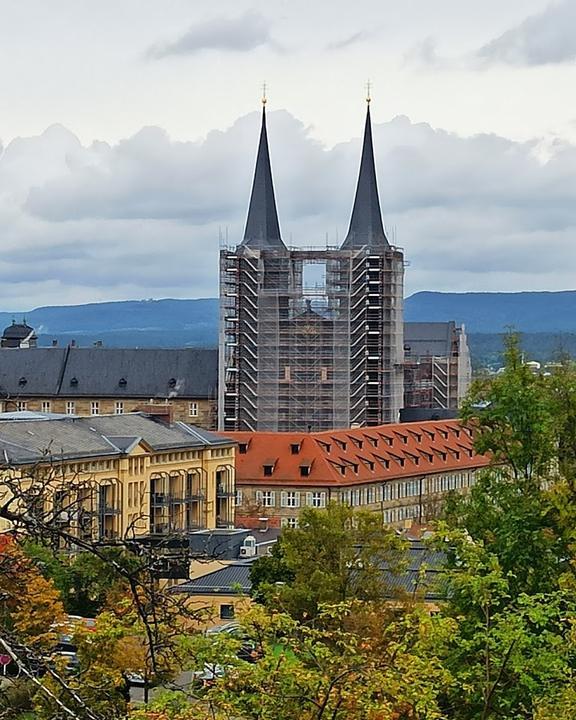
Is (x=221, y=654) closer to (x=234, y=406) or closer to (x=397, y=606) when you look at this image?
(x=397, y=606)

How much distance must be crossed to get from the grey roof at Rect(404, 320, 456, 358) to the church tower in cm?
3066

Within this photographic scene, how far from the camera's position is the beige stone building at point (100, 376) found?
12650cm

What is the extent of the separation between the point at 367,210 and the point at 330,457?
2697 cm

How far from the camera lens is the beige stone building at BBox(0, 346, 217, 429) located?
415 ft

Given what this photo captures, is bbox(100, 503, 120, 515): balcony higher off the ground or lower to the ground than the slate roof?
higher

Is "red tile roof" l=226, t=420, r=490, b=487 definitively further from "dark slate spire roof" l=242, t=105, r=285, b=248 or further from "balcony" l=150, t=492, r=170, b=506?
"dark slate spire roof" l=242, t=105, r=285, b=248

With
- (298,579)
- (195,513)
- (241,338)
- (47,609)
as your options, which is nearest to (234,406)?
(241,338)

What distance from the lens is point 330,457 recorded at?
310ft

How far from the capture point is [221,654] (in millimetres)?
17156

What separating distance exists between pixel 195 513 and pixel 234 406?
86.3ft

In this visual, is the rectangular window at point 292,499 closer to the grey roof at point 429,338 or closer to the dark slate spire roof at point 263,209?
the dark slate spire roof at point 263,209

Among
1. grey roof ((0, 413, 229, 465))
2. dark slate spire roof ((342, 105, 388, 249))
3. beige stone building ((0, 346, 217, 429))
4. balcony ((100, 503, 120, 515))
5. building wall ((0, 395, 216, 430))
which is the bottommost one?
balcony ((100, 503, 120, 515))

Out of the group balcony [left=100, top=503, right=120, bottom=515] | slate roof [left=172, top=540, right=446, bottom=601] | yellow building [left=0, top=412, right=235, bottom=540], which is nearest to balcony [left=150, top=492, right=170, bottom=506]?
yellow building [left=0, top=412, right=235, bottom=540]

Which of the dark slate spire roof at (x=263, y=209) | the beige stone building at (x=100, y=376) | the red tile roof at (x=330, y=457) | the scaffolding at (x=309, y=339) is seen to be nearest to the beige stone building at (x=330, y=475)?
the red tile roof at (x=330, y=457)
